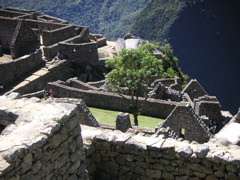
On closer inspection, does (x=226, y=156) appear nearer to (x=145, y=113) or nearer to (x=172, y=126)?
(x=172, y=126)

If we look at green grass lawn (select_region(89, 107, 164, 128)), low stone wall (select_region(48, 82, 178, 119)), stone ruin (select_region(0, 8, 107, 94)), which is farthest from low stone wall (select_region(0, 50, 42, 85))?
green grass lawn (select_region(89, 107, 164, 128))

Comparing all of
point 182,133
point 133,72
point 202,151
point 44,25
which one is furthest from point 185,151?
point 44,25

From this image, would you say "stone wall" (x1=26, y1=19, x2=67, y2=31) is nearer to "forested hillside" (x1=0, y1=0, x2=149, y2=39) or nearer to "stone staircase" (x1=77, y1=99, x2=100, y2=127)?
"stone staircase" (x1=77, y1=99, x2=100, y2=127)

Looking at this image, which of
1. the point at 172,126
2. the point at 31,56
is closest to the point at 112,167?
the point at 172,126

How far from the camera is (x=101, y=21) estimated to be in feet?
505

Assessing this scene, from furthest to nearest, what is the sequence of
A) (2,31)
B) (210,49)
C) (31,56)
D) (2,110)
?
(210,49), (2,31), (31,56), (2,110)

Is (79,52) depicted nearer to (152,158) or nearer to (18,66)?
(18,66)

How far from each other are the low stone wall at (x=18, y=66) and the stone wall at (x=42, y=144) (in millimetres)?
18960

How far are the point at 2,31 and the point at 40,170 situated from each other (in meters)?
27.4

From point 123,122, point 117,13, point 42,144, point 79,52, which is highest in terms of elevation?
point 42,144

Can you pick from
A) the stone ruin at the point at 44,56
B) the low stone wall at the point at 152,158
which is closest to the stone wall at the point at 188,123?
the low stone wall at the point at 152,158

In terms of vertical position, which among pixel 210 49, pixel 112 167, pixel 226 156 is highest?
pixel 226 156

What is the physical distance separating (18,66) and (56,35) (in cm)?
739

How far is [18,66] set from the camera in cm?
2650
